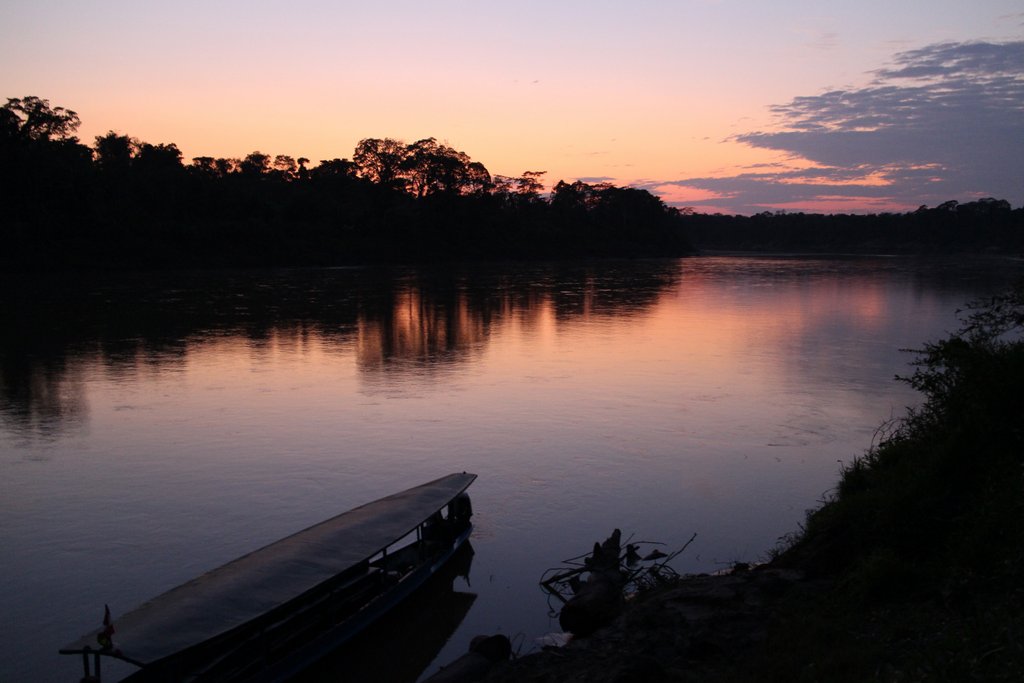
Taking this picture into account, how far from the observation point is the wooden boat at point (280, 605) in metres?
5.81

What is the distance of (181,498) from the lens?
11070mm

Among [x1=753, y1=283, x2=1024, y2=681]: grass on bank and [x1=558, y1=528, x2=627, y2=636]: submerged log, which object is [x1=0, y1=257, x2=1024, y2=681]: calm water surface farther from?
[x1=753, y1=283, x2=1024, y2=681]: grass on bank

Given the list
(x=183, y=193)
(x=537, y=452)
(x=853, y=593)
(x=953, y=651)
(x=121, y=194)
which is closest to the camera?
(x=953, y=651)

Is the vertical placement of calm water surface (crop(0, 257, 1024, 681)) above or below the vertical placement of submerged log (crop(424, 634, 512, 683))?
above

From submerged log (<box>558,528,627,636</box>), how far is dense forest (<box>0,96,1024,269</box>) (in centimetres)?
5718

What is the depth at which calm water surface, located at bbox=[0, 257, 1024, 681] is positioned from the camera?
363 inches

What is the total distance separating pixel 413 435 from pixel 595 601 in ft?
23.4

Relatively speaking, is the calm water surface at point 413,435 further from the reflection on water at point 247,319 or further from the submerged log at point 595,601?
the submerged log at point 595,601

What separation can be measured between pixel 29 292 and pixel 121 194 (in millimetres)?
23149

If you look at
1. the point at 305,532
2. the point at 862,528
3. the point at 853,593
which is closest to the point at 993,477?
the point at 862,528

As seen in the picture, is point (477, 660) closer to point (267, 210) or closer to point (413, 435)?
point (413, 435)

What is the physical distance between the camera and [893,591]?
21.4ft

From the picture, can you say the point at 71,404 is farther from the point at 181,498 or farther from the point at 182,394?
the point at 181,498

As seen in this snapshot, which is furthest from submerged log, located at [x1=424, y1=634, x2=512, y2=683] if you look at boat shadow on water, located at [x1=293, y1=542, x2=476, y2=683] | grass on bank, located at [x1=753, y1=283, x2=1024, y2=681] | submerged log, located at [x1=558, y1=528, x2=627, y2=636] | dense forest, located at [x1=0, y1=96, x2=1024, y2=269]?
dense forest, located at [x1=0, y1=96, x2=1024, y2=269]
